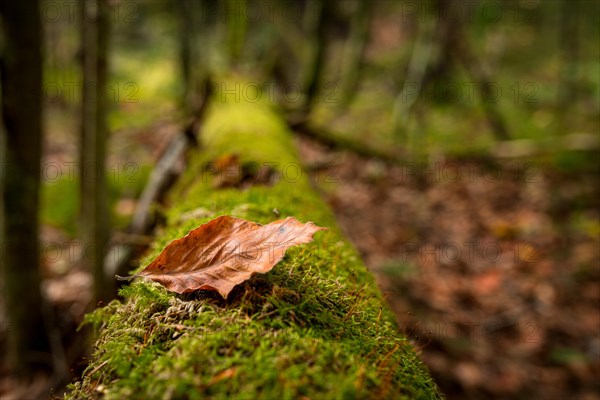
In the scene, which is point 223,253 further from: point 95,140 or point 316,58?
point 316,58

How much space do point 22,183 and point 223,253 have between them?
310 cm

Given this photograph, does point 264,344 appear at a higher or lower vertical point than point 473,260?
higher

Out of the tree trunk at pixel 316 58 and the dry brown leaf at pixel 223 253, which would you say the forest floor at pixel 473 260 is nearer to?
the tree trunk at pixel 316 58

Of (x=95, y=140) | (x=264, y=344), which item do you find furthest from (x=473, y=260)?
(x=264, y=344)

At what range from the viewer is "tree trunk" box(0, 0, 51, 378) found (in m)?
3.11

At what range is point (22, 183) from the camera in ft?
11.3

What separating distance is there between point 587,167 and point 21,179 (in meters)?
7.24

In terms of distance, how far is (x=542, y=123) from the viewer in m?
9.60

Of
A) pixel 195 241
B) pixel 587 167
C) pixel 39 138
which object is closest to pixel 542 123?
pixel 587 167

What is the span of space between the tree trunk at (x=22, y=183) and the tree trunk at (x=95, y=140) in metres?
0.34

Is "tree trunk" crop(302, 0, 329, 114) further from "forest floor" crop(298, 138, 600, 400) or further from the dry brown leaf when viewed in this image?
the dry brown leaf

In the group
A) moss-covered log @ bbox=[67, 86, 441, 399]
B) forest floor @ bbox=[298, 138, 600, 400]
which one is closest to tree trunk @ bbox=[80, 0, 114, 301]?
forest floor @ bbox=[298, 138, 600, 400]

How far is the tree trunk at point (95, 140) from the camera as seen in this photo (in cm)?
323

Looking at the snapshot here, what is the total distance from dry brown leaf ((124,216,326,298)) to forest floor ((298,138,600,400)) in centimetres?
183
